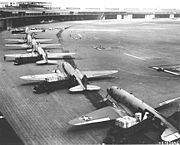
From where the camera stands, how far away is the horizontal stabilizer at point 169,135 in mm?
21409

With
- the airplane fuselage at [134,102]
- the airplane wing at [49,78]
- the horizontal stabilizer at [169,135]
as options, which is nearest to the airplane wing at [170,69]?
the airplane wing at [49,78]

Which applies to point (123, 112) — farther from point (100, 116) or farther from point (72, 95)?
point (72, 95)

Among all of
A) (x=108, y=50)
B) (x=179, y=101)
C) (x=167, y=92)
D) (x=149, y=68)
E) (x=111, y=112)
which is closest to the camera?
(x=111, y=112)

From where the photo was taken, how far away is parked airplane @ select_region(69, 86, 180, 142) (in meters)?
22.2

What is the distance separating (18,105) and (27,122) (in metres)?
5.07

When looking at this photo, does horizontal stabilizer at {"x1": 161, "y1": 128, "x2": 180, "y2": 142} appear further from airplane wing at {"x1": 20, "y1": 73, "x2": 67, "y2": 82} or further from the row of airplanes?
airplane wing at {"x1": 20, "y1": 73, "x2": 67, "y2": 82}

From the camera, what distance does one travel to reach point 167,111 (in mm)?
29688

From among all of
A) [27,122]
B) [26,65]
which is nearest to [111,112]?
[27,122]

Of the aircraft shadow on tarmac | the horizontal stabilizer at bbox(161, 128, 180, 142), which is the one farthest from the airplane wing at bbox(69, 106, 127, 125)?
the aircraft shadow on tarmac

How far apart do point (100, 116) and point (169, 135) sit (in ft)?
21.2

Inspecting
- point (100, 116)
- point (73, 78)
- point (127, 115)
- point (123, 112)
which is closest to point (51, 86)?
point (73, 78)

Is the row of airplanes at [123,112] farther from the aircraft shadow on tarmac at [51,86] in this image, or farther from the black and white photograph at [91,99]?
the aircraft shadow on tarmac at [51,86]

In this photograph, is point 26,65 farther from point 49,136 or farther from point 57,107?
point 49,136

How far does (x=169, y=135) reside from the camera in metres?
21.6
